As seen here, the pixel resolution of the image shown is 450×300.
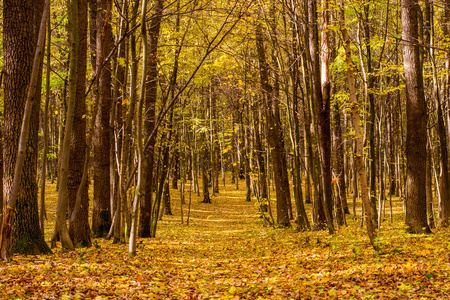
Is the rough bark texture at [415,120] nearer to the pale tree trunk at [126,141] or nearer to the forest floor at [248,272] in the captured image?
the forest floor at [248,272]

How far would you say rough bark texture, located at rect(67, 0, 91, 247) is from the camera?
8.26 metres

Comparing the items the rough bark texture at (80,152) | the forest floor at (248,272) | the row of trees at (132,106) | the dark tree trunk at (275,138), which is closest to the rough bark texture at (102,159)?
the row of trees at (132,106)

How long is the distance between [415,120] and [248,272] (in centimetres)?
594

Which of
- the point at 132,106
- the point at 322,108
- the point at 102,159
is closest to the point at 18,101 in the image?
the point at 132,106

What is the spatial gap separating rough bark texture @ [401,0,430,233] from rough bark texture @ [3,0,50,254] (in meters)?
8.58

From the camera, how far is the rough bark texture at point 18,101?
593 centimetres

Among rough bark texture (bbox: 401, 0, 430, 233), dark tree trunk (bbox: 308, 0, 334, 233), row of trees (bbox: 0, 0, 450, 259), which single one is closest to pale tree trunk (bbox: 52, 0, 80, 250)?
row of trees (bbox: 0, 0, 450, 259)

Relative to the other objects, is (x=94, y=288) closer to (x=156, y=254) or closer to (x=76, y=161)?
(x=156, y=254)

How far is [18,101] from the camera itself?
19.6ft

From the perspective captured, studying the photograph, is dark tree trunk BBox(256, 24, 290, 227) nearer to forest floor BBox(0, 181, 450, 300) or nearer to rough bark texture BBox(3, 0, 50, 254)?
forest floor BBox(0, 181, 450, 300)

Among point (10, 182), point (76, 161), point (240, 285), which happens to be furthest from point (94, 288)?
point (76, 161)

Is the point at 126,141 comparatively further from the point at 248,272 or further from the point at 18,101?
the point at 248,272

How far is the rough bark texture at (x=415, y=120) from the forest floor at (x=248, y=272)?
2.85 feet

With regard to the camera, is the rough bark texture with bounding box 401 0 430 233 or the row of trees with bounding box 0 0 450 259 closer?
the row of trees with bounding box 0 0 450 259
